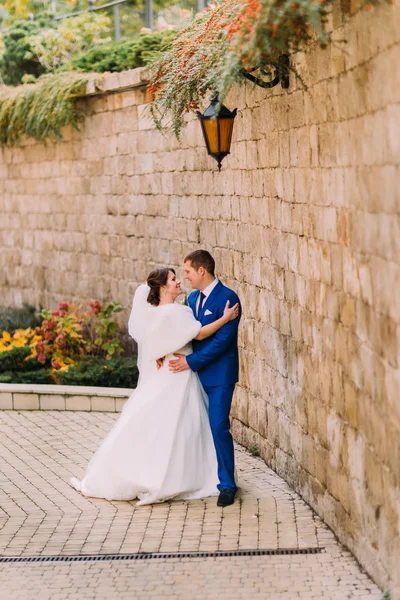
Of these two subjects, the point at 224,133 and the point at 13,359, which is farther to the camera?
the point at 13,359

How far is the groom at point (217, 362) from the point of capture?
25.3ft

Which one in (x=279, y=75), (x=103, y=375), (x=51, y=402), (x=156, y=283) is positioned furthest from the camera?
(x=103, y=375)

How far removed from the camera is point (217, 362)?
7.80 m

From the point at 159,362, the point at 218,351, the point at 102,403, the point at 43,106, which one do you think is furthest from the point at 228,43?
the point at 43,106

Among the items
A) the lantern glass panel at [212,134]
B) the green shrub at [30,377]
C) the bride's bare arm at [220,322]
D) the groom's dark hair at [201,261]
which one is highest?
the lantern glass panel at [212,134]

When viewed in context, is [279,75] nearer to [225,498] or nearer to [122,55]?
[225,498]

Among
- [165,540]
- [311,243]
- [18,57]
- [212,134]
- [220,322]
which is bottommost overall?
[165,540]

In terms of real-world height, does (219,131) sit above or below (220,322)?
above

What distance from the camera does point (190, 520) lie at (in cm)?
738

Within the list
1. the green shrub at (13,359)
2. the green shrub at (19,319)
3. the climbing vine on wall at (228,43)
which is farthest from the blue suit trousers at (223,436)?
the green shrub at (19,319)

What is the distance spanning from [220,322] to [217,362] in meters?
0.31

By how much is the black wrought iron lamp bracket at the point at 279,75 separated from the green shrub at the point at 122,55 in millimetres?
4893

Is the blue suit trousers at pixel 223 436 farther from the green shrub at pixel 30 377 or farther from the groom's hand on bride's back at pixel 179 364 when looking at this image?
the green shrub at pixel 30 377

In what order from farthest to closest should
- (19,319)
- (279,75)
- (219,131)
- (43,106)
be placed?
(19,319)
(43,106)
(219,131)
(279,75)
